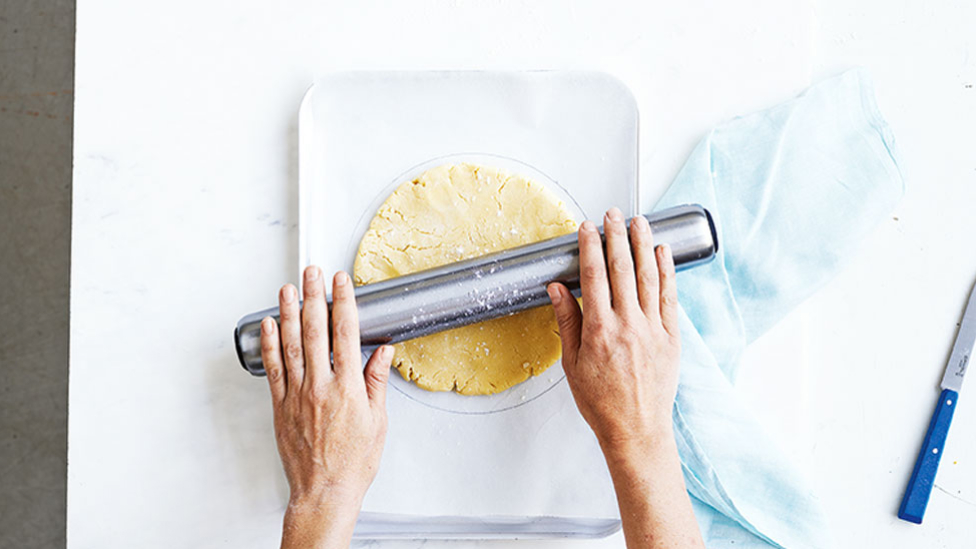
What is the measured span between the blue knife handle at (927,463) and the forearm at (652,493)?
1.28 feet

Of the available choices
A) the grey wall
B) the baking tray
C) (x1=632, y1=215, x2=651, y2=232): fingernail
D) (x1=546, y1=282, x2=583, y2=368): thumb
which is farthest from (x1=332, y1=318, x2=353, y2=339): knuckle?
the grey wall

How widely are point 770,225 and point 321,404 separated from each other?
0.59m

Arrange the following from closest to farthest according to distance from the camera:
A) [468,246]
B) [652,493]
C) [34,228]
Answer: [652,493] < [468,246] < [34,228]

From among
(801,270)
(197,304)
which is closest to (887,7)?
(801,270)

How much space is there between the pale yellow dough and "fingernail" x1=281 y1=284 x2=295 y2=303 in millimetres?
106

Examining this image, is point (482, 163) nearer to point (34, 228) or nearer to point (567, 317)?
point (567, 317)

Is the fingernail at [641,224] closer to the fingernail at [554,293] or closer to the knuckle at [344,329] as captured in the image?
the fingernail at [554,293]

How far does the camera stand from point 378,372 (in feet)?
2.63

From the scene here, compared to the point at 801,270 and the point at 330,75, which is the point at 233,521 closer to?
the point at 330,75

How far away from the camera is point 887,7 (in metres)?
0.98

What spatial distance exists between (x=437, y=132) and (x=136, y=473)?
57 centimetres

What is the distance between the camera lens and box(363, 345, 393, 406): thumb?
0.80m

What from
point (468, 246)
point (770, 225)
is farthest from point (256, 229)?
point (770, 225)

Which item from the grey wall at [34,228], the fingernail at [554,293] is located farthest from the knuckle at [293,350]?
the grey wall at [34,228]
